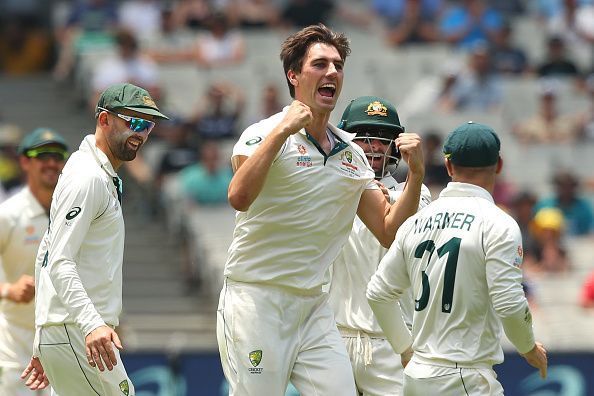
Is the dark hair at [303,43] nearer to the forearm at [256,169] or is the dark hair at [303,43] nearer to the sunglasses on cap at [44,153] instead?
the forearm at [256,169]

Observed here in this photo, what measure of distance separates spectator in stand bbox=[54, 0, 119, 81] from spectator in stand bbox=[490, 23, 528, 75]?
5.44m

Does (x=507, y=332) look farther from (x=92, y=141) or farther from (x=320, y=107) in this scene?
(x=92, y=141)

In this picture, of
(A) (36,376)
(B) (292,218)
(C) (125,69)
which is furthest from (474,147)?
(C) (125,69)

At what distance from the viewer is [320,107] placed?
27.3 ft

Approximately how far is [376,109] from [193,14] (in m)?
12.2

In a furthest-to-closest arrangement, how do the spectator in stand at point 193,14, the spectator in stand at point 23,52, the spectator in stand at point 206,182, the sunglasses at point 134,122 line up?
the spectator in stand at point 23,52, the spectator in stand at point 193,14, the spectator in stand at point 206,182, the sunglasses at point 134,122

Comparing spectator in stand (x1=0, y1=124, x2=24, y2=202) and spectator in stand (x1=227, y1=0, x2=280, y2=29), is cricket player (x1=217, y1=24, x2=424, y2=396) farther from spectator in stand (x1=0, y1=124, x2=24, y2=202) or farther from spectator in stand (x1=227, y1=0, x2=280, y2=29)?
spectator in stand (x1=227, y1=0, x2=280, y2=29)

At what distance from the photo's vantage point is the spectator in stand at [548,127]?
19406 mm

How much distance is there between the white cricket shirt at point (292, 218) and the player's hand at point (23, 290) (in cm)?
176

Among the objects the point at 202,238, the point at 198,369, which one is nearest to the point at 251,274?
the point at 198,369

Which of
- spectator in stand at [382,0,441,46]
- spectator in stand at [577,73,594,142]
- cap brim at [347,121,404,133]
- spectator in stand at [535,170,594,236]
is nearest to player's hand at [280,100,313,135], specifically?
cap brim at [347,121,404,133]

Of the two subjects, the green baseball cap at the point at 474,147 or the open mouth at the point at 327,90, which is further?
the open mouth at the point at 327,90

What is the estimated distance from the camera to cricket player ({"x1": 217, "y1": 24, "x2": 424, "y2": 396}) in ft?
26.9

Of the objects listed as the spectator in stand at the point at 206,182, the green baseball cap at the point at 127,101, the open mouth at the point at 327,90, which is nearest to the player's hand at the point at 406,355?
the open mouth at the point at 327,90
